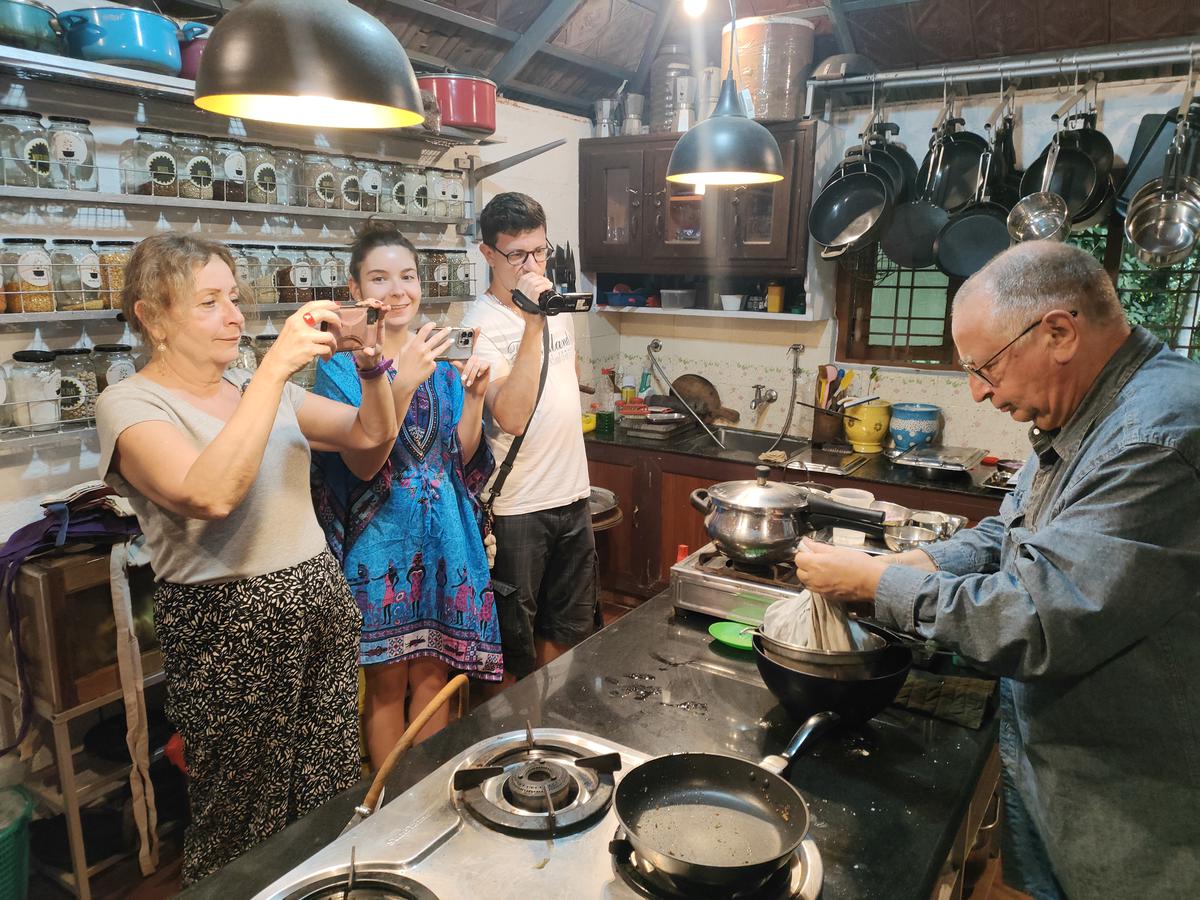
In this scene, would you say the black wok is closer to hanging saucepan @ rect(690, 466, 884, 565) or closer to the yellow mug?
hanging saucepan @ rect(690, 466, 884, 565)

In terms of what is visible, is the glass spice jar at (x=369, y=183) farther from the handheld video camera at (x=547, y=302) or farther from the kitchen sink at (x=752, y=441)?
the kitchen sink at (x=752, y=441)

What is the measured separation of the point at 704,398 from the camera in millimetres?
4277

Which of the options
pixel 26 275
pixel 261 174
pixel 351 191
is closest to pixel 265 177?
pixel 261 174

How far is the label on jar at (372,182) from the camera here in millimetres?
2770

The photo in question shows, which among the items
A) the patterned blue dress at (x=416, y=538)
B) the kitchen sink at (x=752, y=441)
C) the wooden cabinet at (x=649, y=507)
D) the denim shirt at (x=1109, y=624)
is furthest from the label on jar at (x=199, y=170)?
the kitchen sink at (x=752, y=441)

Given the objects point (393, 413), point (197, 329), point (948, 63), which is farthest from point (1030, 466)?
point (948, 63)

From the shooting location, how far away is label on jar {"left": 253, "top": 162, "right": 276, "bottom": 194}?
2475mm

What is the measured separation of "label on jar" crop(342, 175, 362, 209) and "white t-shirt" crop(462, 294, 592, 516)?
0.73 meters

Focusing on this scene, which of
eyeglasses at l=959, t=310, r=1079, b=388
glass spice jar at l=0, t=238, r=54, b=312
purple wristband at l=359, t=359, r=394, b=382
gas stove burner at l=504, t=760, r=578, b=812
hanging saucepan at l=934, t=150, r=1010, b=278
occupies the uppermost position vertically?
hanging saucepan at l=934, t=150, r=1010, b=278

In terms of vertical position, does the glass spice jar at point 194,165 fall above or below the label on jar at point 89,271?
above

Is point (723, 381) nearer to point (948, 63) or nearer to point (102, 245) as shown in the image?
point (948, 63)

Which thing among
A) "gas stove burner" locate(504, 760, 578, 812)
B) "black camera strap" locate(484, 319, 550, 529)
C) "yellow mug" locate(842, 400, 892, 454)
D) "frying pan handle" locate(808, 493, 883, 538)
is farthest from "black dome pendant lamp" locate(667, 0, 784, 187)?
"yellow mug" locate(842, 400, 892, 454)

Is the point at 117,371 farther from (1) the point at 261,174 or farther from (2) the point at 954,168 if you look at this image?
(2) the point at 954,168

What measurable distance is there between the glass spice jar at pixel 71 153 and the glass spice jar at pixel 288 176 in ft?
1.69
